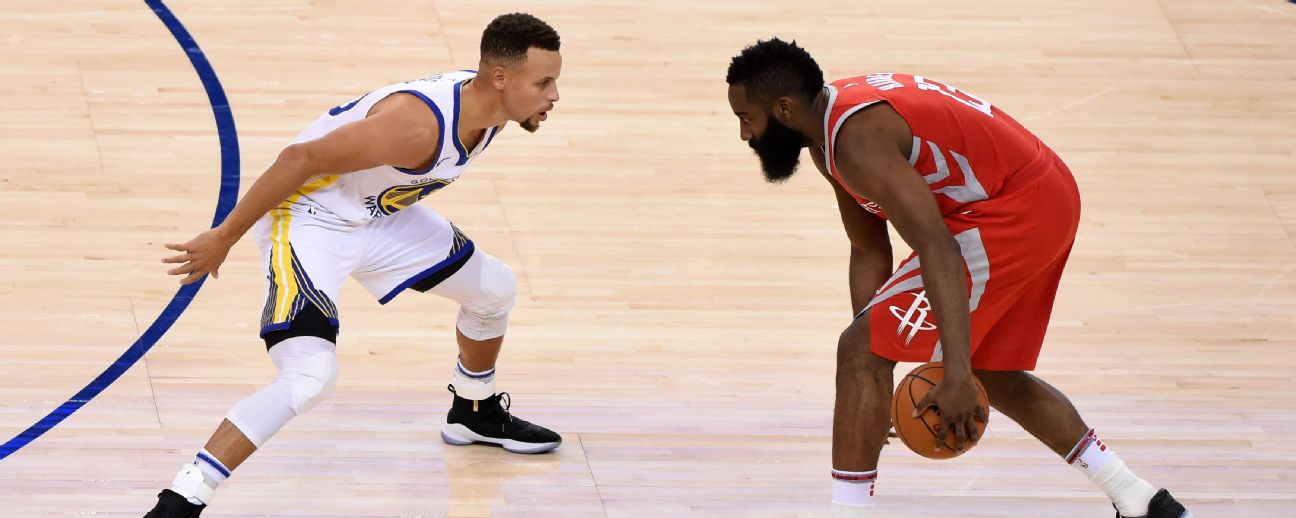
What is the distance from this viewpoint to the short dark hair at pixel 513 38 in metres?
4.07

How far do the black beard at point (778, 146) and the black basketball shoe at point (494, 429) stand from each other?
130cm

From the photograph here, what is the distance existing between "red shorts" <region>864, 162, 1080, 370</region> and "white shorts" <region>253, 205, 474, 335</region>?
1283mm

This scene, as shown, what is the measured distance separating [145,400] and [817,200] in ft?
9.94

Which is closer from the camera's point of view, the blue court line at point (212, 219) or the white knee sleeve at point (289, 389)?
the white knee sleeve at point (289, 389)

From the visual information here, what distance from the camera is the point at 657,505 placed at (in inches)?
175

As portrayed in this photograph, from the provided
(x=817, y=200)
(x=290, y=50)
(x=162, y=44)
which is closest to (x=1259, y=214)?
(x=817, y=200)

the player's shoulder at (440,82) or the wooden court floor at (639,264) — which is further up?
the player's shoulder at (440,82)

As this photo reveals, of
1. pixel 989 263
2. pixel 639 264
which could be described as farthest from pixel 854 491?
pixel 639 264

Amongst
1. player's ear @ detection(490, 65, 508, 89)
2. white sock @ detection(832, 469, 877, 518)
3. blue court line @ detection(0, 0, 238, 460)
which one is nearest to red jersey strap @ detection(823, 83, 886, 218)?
white sock @ detection(832, 469, 877, 518)

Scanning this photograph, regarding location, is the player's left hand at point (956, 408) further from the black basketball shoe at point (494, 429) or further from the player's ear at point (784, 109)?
the black basketball shoe at point (494, 429)

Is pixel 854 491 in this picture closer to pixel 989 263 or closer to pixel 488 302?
pixel 989 263

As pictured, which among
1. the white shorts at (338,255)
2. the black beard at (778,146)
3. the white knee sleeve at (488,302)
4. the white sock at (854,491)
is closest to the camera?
the black beard at (778,146)

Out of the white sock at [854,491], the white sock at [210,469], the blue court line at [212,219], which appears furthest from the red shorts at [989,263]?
the blue court line at [212,219]

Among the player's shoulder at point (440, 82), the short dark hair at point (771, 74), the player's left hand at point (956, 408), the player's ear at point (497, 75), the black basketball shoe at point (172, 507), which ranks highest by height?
the short dark hair at point (771, 74)
